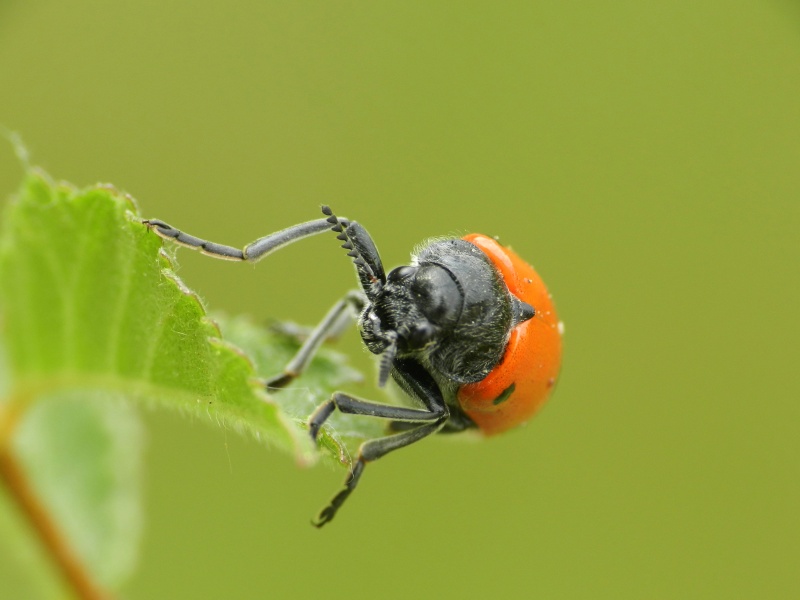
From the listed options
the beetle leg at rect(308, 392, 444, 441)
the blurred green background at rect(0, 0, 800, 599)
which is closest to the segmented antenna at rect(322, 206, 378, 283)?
the beetle leg at rect(308, 392, 444, 441)

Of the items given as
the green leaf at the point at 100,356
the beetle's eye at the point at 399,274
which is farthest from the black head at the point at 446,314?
the green leaf at the point at 100,356

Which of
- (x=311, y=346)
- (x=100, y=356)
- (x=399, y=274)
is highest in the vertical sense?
(x=399, y=274)

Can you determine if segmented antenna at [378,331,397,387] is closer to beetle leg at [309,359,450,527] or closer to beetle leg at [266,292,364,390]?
beetle leg at [309,359,450,527]

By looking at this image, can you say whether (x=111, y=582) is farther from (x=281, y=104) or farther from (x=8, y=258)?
(x=281, y=104)

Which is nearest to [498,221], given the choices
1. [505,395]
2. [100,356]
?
[505,395]

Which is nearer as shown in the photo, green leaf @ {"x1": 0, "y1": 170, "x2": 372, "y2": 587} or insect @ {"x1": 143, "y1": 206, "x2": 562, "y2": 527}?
green leaf @ {"x1": 0, "y1": 170, "x2": 372, "y2": 587}

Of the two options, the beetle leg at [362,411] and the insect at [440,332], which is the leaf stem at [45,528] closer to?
the beetle leg at [362,411]

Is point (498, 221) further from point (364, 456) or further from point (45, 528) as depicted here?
point (45, 528)
